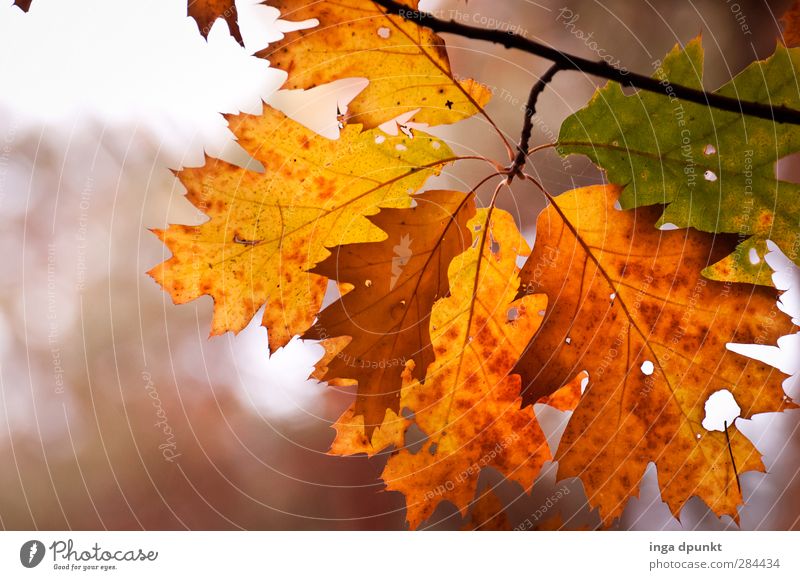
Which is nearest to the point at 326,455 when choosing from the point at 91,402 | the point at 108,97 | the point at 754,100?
the point at 91,402

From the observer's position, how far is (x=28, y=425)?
0.55 m

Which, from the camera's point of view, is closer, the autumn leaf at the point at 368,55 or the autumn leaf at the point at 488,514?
the autumn leaf at the point at 368,55

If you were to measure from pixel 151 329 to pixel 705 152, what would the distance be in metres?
0.51

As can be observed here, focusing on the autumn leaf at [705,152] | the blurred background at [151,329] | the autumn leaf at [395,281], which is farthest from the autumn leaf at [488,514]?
the autumn leaf at [705,152]

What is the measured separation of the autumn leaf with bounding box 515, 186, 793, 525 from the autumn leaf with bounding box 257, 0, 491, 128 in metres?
0.15

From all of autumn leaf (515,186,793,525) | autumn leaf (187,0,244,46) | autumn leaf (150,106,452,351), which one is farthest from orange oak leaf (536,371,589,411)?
autumn leaf (187,0,244,46)

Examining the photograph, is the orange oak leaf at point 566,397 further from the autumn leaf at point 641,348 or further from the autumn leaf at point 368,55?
the autumn leaf at point 368,55

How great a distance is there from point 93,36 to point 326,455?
0.44 meters

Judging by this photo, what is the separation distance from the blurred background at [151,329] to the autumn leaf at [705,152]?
0.03 meters

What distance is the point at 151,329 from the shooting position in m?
0.56

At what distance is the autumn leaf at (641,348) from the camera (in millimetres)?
493

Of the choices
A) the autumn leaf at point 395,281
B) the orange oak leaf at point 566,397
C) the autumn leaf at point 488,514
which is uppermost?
the autumn leaf at point 395,281

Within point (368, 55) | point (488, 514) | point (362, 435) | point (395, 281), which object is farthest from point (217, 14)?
point (488, 514)

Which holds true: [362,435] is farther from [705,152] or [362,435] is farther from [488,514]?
[705,152]
